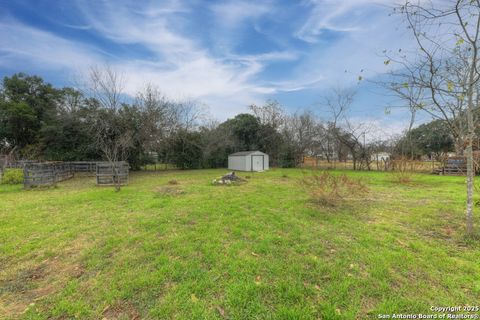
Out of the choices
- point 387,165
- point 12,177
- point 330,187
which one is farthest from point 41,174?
point 387,165

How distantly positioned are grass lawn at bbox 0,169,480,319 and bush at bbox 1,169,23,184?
23.4 feet

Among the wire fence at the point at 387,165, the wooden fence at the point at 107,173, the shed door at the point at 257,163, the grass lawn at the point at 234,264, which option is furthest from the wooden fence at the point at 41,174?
the wire fence at the point at 387,165

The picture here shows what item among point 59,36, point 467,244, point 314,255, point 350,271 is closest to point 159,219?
point 314,255

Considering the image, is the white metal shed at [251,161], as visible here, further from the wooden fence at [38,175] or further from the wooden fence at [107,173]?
the wooden fence at [38,175]

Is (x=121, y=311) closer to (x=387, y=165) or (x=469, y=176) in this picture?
(x=469, y=176)

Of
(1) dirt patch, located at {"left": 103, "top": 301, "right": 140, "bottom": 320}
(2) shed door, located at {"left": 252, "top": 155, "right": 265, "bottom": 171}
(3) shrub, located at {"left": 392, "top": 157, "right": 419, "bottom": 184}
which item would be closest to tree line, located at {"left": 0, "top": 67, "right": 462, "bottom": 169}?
(2) shed door, located at {"left": 252, "top": 155, "right": 265, "bottom": 171}

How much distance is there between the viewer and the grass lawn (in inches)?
73.7

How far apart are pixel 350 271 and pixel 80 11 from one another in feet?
35.2

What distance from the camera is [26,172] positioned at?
830cm

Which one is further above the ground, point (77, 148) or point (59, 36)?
point (59, 36)

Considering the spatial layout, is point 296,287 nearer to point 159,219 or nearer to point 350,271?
point 350,271

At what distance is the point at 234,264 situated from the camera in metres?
2.52

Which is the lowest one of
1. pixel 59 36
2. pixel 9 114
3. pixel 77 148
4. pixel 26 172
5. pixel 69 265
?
pixel 69 265

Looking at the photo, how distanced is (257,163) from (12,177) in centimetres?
1551
